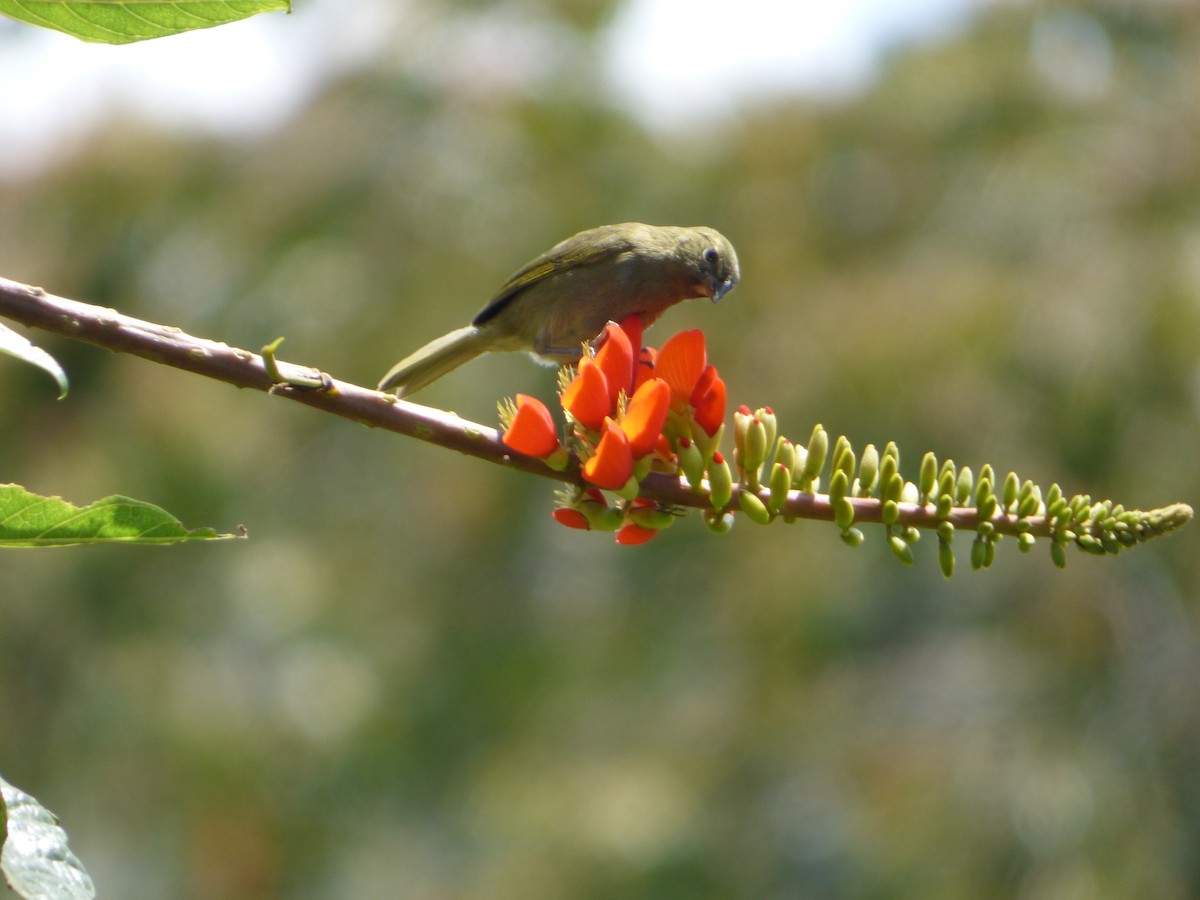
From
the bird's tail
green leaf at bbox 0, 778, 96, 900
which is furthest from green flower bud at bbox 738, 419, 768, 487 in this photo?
the bird's tail

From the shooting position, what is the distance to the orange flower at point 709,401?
83.5 inches

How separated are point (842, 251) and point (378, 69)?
475 cm

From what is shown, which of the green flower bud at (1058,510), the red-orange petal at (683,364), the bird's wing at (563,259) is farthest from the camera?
the bird's wing at (563,259)

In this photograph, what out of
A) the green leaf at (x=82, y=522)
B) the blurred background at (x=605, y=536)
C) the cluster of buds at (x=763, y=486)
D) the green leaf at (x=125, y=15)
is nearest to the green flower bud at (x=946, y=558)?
the cluster of buds at (x=763, y=486)

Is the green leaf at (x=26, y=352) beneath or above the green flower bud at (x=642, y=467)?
beneath

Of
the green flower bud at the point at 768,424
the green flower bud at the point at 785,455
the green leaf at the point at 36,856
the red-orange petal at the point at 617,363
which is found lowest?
the green leaf at the point at 36,856

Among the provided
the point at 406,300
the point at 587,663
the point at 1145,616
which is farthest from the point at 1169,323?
the point at 406,300

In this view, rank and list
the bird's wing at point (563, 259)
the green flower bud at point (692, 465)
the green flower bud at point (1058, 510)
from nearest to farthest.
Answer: the green flower bud at point (1058, 510)
the green flower bud at point (692, 465)
the bird's wing at point (563, 259)

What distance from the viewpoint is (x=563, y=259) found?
529cm

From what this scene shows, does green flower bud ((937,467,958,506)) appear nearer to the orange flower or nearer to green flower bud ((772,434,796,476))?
green flower bud ((772,434,796,476))

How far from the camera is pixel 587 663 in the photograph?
1088cm

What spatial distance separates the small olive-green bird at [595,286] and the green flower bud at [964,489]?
3173 mm

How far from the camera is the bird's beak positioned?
5344 millimetres

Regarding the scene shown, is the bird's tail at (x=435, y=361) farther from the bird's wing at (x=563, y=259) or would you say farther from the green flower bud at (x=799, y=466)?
the green flower bud at (x=799, y=466)
